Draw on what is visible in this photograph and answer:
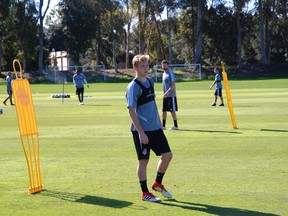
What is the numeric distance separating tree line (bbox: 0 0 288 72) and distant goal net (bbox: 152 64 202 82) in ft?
13.8

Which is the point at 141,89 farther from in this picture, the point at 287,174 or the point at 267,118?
the point at 267,118

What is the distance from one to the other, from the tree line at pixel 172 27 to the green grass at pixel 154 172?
203 feet

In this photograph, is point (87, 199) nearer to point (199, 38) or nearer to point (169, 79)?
point (169, 79)

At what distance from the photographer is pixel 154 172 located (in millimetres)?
10273

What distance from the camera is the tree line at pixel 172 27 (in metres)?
78.8

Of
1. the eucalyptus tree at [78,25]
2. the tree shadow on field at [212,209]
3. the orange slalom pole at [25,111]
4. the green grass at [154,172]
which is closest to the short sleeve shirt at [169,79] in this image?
the green grass at [154,172]

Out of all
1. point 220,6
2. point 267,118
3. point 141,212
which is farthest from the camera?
point 220,6

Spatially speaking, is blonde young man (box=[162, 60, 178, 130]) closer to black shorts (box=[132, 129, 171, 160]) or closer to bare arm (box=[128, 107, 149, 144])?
black shorts (box=[132, 129, 171, 160])

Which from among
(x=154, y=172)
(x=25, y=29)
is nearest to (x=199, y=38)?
(x=25, y=29)

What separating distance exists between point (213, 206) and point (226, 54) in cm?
7680

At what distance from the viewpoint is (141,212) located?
7574 mm

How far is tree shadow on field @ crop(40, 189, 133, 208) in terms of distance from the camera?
8016 millimetres

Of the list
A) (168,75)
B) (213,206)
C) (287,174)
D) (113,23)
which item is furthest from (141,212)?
(113,23)

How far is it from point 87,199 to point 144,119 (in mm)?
1424
